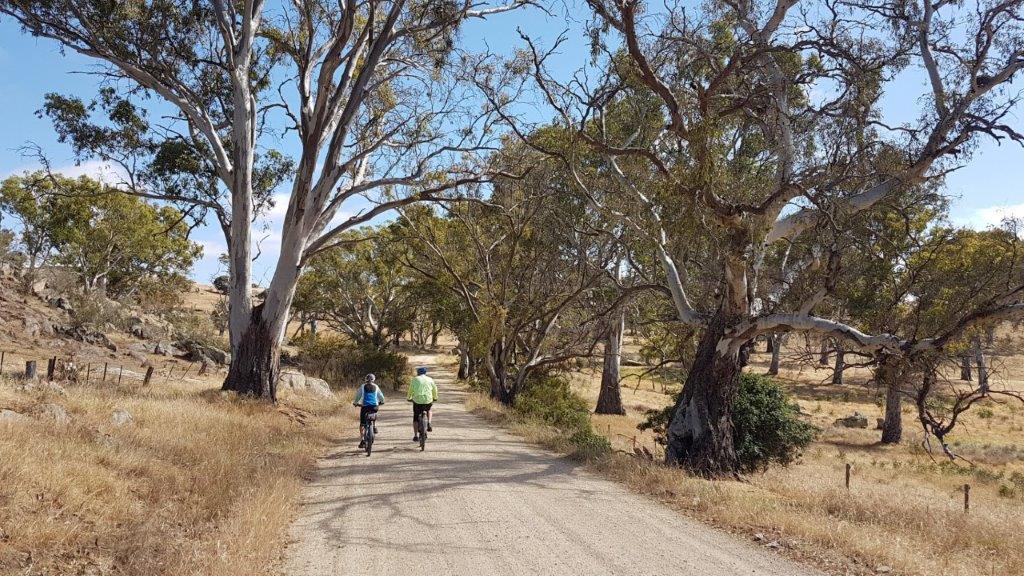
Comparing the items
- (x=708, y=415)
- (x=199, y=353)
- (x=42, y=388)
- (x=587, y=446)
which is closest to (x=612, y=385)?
(x=587, y=446)

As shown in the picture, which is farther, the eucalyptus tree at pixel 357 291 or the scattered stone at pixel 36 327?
the eucalyptus tree at pixel 357 291

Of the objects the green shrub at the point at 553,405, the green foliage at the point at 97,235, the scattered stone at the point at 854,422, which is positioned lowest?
the scattered stone at the point at 854,422

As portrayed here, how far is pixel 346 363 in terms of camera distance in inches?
1310

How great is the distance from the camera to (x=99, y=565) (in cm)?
499

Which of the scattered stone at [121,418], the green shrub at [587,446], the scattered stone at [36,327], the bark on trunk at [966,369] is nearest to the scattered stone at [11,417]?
the scattered stone at [121,418]

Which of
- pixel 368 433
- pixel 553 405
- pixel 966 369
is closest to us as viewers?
pixel 966 369

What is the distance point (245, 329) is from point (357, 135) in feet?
21.7

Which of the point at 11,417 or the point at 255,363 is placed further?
the point at 255,363

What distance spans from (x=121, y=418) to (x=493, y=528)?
661cm

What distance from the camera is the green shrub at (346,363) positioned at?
106 feet

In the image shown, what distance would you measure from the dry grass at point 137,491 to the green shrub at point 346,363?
67.0 ft

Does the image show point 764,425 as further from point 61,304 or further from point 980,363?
point 61,304

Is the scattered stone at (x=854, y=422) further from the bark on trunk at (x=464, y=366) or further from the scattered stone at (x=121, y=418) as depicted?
the scattered stone at (x=121, y=418)

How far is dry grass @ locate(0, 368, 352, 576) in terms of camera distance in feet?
16.5
